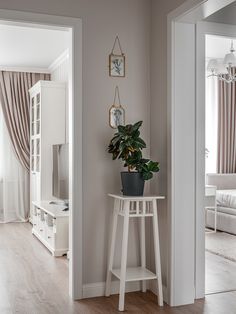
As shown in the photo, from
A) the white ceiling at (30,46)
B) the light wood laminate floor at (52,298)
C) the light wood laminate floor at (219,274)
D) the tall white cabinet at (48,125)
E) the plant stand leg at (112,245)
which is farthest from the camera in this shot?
the tall white cabinet at (48,125)

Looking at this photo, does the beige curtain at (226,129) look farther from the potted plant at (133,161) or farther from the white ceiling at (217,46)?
the potted plant at (133,161)

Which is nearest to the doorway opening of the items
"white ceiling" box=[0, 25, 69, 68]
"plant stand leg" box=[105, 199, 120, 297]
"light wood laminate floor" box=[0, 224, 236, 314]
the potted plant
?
"light wood laminate floor" box=[0, 224, 236, 314]

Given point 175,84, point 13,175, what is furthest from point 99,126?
point 13,175

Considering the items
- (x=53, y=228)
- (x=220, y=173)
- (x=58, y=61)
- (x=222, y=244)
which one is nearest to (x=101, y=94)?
(x=53, y=228)

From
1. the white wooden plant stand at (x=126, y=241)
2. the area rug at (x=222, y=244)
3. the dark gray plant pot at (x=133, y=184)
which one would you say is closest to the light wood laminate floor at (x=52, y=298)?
the white wooden plant stand at (x=126, y=241)

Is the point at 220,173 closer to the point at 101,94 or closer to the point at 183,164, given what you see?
the point at 183,164

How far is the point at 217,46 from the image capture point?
6793 millimetres

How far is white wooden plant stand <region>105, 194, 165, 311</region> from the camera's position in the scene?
11.3 feet

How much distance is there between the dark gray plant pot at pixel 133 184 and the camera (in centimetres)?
351

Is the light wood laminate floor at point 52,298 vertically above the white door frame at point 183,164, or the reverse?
the white door frame at point 183,164

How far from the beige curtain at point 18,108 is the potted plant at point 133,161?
15.0 feet

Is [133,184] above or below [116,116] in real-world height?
below

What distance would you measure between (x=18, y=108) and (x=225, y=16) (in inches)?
192

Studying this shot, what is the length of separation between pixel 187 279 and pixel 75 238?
3.30ft
